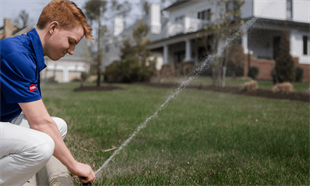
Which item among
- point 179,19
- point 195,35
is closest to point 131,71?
point 195,35

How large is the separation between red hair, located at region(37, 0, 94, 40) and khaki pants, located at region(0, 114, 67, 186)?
0.72m

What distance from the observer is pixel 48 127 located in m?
1.66

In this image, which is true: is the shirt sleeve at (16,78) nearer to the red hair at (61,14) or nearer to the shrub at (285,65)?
the red hair at (61,14)

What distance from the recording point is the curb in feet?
7.45

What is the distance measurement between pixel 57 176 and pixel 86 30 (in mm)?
1402

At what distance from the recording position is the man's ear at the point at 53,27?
1.68 metres

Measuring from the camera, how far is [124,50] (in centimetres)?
2158

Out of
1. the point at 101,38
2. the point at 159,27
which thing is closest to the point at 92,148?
the point at 101,38

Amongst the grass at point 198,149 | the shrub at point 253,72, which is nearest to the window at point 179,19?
the shrub at point 253,72

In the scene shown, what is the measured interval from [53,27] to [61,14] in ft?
0.35

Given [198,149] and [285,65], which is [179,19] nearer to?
[285,65]

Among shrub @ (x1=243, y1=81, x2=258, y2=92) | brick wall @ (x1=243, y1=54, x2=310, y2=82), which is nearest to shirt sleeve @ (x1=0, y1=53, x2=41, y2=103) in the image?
shrub @ (x1=243, y1=81, x2=258, y2=92)

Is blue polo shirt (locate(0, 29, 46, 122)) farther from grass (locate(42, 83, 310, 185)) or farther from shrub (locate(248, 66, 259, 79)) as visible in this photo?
shrub (locate(248, 66, 259, 79))

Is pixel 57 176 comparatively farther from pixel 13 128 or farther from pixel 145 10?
pixel 145 10
